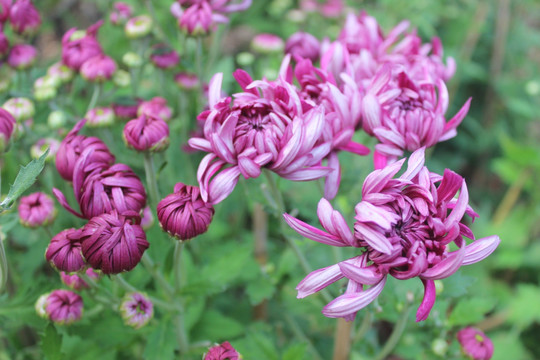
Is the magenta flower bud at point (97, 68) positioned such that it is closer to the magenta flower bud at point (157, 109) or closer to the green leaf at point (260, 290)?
the magenta flower bud at point (157, 109)

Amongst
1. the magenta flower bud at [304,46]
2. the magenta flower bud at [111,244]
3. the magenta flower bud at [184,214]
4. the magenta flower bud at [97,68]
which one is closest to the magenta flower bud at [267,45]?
the magenta flower bud at [304,46]

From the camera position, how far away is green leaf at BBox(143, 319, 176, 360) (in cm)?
142

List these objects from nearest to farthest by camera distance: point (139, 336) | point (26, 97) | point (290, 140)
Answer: point (290, 140) < point (139, 336) < point (26, 97)

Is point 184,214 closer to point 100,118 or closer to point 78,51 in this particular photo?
point 100,118

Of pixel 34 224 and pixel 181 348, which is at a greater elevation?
pixel 34 224

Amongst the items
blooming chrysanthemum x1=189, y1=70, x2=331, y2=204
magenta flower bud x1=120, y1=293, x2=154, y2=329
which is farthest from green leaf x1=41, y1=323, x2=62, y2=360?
blooming chrysanthemum x1=189, y1=70, x2=331, y2=204

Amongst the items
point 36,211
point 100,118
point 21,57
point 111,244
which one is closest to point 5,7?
point 21,57

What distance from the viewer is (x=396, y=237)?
1.03 metres

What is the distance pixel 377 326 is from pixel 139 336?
141 centimetres

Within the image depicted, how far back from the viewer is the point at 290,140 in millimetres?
1101

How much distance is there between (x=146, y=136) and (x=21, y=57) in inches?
32.0

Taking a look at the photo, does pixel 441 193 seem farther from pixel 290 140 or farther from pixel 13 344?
pixel 13 344

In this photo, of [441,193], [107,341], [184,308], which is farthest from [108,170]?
[441,193]

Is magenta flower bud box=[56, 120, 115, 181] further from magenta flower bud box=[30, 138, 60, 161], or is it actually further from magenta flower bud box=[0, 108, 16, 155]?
magenta flower bud box=[30, 138, 60, 161]
